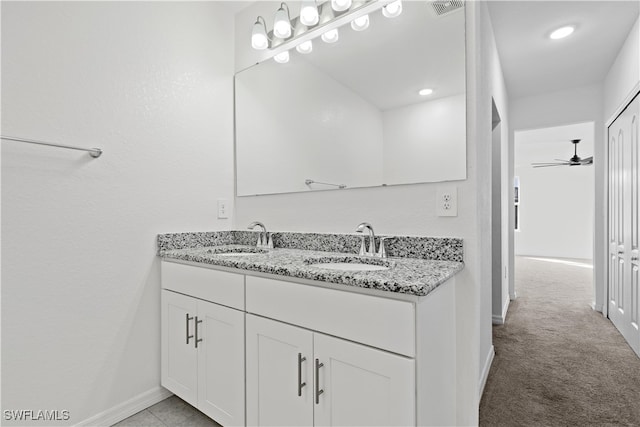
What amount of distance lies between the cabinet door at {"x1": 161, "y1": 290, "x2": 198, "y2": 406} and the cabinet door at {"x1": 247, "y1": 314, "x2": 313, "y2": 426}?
1.35 feet

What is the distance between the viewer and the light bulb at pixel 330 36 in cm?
179

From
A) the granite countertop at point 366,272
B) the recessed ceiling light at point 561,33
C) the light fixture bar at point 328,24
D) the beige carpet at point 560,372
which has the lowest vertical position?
the beige carpet at point 560,372

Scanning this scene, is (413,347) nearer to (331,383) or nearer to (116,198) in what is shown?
(331,383)

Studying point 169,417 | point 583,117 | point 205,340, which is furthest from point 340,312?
point 583,117

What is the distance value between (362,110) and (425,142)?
0.39 m

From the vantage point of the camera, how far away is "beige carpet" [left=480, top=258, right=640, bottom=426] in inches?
66.9

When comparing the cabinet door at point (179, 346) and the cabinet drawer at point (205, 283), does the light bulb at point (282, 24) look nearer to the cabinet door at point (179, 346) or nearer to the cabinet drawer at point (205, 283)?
the cabinet drawer at point (205, 283)

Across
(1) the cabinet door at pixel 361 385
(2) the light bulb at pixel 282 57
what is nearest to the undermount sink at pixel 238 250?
(1) the cabinet door at pixel 361 385

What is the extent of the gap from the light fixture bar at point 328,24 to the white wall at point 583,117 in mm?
3103

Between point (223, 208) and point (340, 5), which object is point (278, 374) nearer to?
point (223, 208)

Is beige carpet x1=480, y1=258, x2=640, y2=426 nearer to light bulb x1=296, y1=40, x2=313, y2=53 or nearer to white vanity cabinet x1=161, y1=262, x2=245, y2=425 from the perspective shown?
white vanity cabinet x1=161, y1=262, x2=245, y2=425

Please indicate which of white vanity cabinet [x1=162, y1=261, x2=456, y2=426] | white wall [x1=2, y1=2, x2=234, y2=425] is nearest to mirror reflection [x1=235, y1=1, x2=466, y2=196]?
white wall [x1=2, y1=2, x2=234, y2=425]

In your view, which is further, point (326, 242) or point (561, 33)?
point (561, 33)

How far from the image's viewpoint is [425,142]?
154 centimetres
